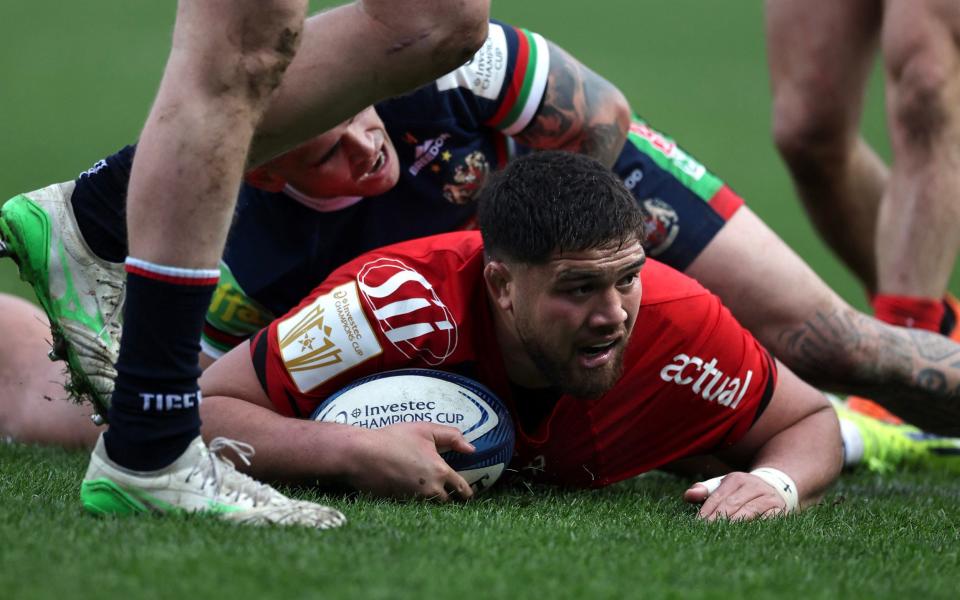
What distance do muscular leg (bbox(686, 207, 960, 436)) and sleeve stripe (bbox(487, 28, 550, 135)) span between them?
0.78 m

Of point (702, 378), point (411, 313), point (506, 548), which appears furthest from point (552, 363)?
point (506, 548)

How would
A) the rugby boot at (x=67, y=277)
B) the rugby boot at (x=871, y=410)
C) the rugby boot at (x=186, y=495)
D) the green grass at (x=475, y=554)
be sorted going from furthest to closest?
the rugby boot at (x=871, y=410)
the rugby boot at (x=67, y=277)
the rugby boot at (x=186, y=495)
the green grass at (x=475, y=554)

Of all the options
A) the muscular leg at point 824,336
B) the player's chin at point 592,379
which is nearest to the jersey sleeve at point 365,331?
the player's chin at point 592,379

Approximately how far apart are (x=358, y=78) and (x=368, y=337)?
68 cm

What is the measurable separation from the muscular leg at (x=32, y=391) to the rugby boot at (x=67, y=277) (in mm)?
935

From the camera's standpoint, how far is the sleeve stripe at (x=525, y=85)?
12.7ft

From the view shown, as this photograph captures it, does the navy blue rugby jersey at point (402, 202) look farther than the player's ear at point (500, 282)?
Yes

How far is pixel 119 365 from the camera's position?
2408 millimetres

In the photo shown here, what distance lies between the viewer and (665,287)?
3.36 meters

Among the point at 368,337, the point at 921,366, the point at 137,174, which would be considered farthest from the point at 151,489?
the point at 921,366

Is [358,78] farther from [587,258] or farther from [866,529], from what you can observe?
Answer: [866,529]

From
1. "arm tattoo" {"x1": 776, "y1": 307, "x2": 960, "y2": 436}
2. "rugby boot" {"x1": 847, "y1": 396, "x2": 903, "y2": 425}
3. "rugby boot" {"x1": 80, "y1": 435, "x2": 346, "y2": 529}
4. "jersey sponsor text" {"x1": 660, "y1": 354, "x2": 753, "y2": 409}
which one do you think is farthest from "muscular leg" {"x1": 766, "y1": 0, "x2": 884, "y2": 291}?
"rugby boot" {"x1": 80, "y1": 435, "x2": 346, "y2": 529}

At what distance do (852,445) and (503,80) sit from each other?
5.58 ft

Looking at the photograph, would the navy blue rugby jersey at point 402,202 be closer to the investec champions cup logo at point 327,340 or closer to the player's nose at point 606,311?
the investec champions cup logo at point 327,340
